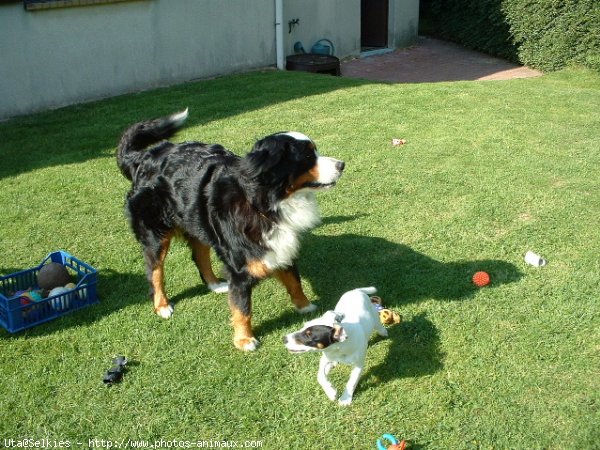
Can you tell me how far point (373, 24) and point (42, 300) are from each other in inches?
597

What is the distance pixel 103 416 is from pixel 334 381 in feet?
4.54

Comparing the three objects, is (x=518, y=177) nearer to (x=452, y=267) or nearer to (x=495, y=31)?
(x=452, y=267)

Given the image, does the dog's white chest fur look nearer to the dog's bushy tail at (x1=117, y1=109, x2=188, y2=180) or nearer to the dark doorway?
the dog's bushy tail at (x1=117, y1=109, x2=188, y2=180)

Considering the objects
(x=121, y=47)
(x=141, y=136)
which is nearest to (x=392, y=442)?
(x=141, y=136)

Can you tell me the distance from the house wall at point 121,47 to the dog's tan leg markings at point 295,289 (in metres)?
7.05

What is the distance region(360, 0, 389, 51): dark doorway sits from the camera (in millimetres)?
17516

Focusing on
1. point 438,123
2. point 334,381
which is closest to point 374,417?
point 334,381

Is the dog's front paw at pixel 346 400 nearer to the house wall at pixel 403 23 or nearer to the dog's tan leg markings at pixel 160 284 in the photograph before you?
the dog's tan leg markings at pixel 160 284

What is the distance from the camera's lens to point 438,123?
884cm

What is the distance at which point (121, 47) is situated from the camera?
10875 mm

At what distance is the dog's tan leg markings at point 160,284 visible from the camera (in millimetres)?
4594

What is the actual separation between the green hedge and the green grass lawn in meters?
5.99

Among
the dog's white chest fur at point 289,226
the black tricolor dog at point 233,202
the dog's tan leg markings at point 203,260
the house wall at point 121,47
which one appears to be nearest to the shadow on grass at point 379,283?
the dog's tan leg markings at point 203,260

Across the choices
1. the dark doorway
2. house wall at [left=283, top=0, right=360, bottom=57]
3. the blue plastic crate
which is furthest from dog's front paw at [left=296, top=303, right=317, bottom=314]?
the dark doorway
